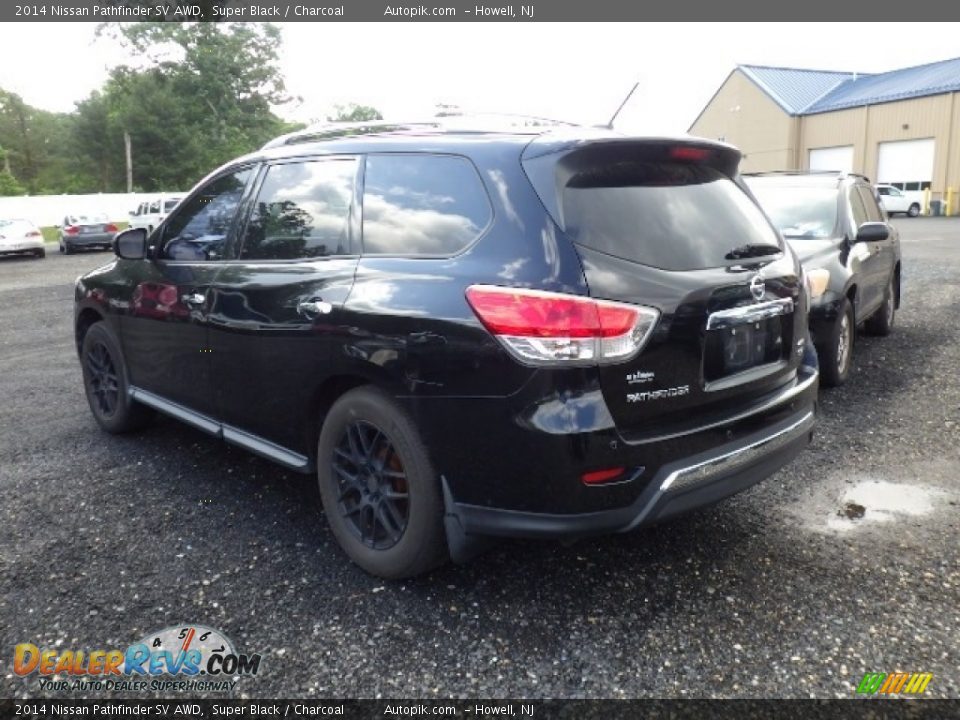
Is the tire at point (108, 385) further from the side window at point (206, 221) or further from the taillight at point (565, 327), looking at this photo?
the taillight at point (565, 327)

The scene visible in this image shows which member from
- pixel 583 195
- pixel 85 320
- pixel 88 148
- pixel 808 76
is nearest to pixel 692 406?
pixel 583 195

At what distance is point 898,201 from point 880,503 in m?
36.8

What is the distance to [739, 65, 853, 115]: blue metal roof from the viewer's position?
46.5 meters

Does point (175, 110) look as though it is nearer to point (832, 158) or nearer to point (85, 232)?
point (85, 232)

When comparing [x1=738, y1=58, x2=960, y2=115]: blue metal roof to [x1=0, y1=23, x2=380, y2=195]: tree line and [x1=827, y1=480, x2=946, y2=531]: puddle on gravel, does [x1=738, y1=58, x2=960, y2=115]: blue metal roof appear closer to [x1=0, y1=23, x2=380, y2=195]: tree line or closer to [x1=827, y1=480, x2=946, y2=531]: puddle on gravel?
[x1=0, y1=23, x2=380, y2=195]: tree line

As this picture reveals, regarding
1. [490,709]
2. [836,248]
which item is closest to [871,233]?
[836,248]

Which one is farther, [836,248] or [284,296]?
[836,248]

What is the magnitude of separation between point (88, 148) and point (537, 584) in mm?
63060

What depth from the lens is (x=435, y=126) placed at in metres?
3.48

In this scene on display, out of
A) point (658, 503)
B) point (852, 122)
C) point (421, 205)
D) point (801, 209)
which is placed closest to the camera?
point (658, 503)

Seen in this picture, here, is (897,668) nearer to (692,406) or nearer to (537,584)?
(692,406)

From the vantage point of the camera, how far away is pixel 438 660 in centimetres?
272

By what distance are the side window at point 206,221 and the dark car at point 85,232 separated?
22.3 m

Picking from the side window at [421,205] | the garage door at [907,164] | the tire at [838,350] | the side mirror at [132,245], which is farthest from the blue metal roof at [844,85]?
the side window at [421,205]
